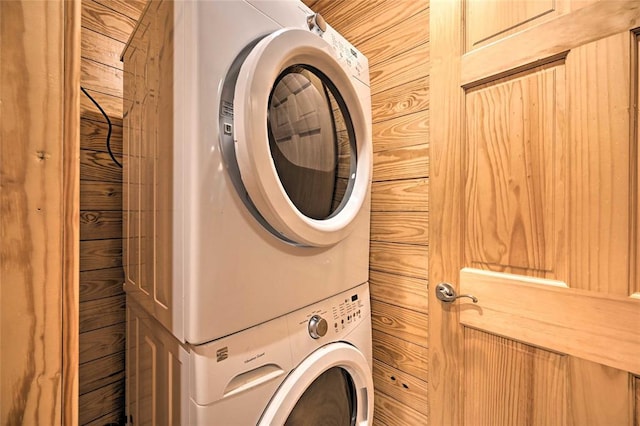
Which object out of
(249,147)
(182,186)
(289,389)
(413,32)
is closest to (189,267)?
(182,186)

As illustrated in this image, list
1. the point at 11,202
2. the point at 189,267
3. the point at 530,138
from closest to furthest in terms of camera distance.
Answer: the point at 11,202
the point at 189,267
the point at 530,138

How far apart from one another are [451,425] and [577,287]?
616mm

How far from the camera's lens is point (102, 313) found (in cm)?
108

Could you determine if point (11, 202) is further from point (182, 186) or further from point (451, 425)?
point (451, 425)

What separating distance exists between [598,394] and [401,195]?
2.54ft

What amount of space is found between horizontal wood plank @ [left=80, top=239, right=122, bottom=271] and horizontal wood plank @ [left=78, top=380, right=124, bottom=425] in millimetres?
469

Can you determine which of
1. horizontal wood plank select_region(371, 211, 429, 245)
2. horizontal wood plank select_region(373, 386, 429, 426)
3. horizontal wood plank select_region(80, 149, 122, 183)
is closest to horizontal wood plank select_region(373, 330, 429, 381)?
horizontal wood plank select_region(373, 386, 429, 426)

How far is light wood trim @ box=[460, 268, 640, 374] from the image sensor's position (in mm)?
668

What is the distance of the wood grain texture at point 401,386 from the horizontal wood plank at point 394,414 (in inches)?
0.6

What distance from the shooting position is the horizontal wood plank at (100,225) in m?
→ 1.04

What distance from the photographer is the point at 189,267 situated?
555 millimetres

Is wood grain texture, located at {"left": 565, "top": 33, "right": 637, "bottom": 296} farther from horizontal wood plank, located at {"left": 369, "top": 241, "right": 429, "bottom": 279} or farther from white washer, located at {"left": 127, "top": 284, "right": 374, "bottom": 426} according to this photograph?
white washer, located at {"left": 127, "top": 284, "right": 374, "bottom": 426}

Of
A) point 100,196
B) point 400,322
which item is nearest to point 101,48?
point 100,196

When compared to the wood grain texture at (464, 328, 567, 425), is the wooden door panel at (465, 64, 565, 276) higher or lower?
higher
